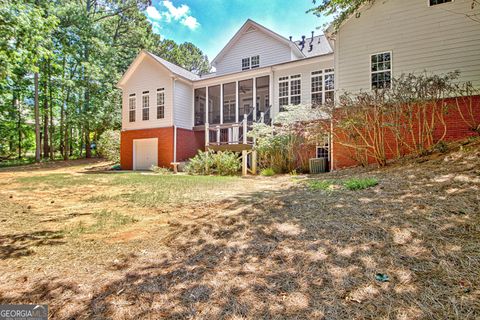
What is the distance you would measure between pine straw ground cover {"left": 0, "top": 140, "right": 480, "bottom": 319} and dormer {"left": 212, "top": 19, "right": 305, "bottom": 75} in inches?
589

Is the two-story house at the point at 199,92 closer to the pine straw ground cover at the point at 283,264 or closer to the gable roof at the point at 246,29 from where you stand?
the gable roof at the point at 246,29

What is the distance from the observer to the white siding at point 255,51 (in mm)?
17175

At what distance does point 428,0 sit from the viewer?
9367 millimetres

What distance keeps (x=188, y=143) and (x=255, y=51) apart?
7.95m

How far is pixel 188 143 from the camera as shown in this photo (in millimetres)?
17328

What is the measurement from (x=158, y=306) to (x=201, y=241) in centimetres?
119

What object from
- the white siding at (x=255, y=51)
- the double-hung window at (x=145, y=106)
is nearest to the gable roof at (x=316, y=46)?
the white siding at (x=255, y=51)

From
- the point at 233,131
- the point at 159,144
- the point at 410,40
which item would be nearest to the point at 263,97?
the point at 233,131

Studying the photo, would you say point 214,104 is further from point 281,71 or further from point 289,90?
point 289,90

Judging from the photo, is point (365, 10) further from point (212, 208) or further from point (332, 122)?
point (212, 208)

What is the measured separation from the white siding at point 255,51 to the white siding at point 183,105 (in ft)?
11.0

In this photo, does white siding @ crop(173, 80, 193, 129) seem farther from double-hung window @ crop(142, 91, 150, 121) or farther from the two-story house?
double-hung window @ crop(142, 91, 150, 121)

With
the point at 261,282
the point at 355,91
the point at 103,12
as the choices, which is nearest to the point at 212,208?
the point at 261,282

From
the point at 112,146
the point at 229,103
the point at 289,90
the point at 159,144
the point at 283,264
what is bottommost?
the point at 283,264
